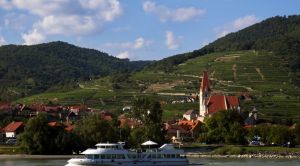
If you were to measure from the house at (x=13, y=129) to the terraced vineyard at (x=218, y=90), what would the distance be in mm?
41117

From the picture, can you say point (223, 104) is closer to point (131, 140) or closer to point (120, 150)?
point (131, 140)

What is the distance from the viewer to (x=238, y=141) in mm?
104438

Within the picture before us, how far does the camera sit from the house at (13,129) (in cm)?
11281

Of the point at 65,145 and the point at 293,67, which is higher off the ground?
the point at 293,67

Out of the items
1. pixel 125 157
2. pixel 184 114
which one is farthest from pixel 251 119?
pixel 125 157

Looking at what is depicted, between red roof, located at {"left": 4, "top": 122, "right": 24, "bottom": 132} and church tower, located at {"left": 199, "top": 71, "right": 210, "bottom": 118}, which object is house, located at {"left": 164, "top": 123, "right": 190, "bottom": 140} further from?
red roof, located at {"left": 4, "top": 122, "right": 24, "bottom": 132}

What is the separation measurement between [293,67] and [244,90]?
30.8 metres

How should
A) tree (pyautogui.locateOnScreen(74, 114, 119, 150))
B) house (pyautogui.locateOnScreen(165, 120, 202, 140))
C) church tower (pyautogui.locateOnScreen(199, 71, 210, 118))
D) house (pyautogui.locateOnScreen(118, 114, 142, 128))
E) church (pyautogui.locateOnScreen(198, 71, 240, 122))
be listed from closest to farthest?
tree (pyautogui.locateOnScreen(74, 114, 119, 150))
house (pyautogui.locateOnScreen(118, 114, 142, 128))
house (pyautogui.locateOnScreen(165, 120, 202, 140))
church (pyautogui.locateOnScreen(198, 71, 240, 122))
church tower (pyautogui.locateOnScreen(199, 71, 210, 118))

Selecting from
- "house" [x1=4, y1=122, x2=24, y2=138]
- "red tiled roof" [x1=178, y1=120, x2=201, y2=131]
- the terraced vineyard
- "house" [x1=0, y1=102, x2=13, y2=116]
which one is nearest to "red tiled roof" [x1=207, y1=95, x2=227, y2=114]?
the terraced vineyard

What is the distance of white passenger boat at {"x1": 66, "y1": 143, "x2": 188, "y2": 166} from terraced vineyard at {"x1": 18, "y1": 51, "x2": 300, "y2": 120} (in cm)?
7900

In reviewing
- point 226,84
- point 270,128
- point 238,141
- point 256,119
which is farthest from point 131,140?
point 226,84

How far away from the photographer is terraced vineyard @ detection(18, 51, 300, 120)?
15059 centimetres

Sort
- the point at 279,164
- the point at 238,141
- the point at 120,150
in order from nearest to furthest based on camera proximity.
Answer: the point at 120,150 < the point at 279,164 < the point at 238,141

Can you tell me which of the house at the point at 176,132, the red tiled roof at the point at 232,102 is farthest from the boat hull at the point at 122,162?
the red tiled roof at the point at 232,102
